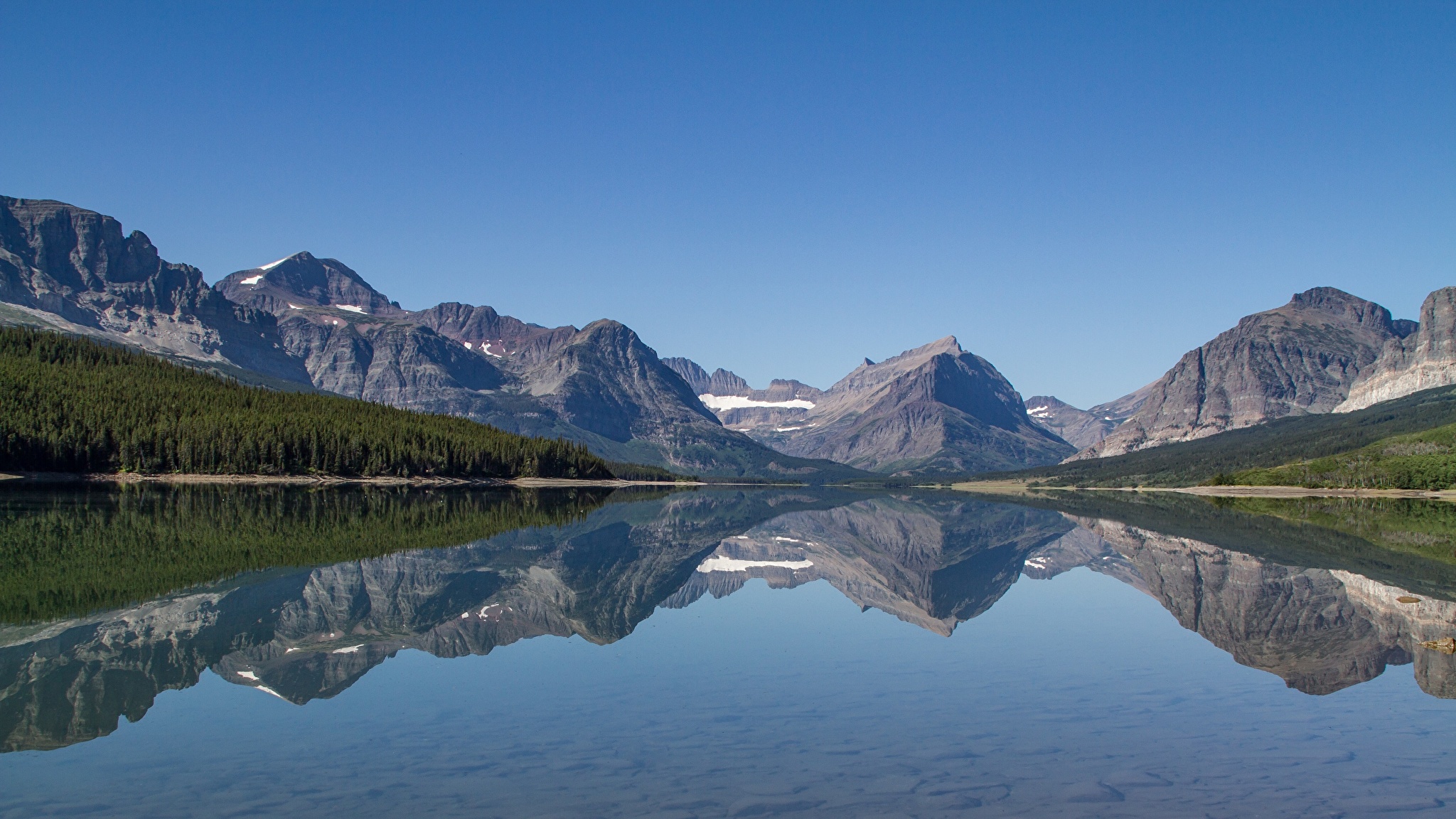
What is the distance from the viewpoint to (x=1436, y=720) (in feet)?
67.5

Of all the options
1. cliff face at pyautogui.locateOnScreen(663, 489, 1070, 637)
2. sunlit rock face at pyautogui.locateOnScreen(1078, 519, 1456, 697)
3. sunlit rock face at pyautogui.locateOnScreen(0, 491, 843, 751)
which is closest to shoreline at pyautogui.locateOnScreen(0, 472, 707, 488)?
cliff face at pyautogui.locateOnScreen(663, 489, 1070, 637)

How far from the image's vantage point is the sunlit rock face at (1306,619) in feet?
86.4

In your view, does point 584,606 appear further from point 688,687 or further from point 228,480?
point 228,480

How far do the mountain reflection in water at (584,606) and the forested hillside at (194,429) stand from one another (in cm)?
6160

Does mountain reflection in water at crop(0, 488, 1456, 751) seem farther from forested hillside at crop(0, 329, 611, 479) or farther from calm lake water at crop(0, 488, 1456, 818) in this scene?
forested hillside at crop(0, 329, 611, 479)

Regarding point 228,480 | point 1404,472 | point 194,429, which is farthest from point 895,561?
point 1404,472

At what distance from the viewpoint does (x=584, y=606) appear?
36281 mm

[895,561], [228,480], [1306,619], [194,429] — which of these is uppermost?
[194,429]

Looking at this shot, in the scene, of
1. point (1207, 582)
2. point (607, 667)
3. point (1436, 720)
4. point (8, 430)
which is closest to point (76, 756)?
point (607, 667)

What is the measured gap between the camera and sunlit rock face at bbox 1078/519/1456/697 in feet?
86.4

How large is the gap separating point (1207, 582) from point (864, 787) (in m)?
38.3

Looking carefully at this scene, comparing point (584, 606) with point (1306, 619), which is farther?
point (584, 606)

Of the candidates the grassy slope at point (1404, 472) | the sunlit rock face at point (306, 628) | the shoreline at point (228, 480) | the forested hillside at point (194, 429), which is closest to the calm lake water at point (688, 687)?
the sunlit rock face at point (306, 628)

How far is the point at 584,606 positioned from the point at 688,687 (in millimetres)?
13565
